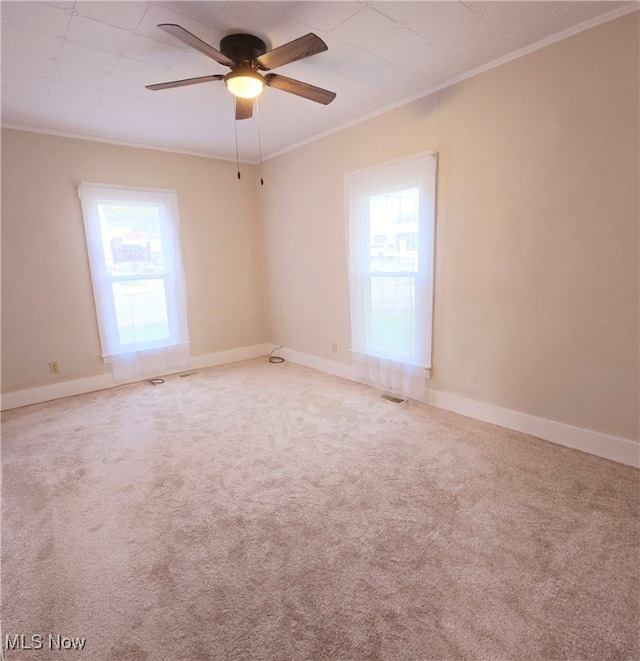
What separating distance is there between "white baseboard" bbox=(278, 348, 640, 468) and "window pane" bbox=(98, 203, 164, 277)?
3.30 meters

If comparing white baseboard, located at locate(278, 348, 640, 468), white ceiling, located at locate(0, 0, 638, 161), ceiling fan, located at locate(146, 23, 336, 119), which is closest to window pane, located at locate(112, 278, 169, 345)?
white ceiling, located at locate(0, 0, 638, 161)

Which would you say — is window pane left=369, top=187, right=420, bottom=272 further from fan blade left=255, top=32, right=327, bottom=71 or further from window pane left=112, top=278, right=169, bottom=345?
window pane left=112, top=278, right=169, bottom=345

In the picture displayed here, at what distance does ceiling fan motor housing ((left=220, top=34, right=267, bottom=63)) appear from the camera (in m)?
2.08

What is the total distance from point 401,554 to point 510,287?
6.31 ft

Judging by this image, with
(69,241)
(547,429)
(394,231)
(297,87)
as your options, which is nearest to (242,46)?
(297,87)

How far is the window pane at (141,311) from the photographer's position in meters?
3.99

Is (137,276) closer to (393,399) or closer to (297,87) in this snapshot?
(297,87)

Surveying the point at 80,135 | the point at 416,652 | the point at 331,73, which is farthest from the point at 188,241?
the point at 416,652

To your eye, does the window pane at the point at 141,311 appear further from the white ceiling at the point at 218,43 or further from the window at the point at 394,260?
the window at the point at 394,260

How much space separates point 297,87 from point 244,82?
342 millimetres

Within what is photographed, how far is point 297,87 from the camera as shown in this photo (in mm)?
2283

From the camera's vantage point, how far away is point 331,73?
8.39 ft

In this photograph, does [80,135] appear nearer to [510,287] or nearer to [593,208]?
[510,287]

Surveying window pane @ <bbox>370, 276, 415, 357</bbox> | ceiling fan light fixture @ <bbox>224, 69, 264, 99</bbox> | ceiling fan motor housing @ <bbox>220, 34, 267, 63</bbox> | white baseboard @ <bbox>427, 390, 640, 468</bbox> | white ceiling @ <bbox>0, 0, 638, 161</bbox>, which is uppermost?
white ceiling @ <bbox>0, 0, 638, 161</bbox>
